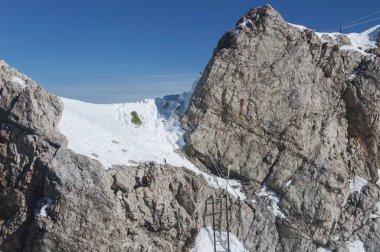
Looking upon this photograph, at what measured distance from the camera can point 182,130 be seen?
32.6 metres

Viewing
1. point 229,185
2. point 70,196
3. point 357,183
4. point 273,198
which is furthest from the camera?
point 357,183

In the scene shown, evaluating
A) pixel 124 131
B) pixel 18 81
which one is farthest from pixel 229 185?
pixel 18 81

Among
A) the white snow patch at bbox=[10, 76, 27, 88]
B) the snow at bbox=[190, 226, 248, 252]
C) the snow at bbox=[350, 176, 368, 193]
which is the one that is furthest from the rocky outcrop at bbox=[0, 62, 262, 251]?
the snow at bbox=[350, 176, 368, 193]

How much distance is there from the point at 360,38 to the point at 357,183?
1273 centimetres

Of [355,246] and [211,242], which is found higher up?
[211,242]

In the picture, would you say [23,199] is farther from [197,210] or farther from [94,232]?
[197,210]

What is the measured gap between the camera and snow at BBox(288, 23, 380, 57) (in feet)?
119

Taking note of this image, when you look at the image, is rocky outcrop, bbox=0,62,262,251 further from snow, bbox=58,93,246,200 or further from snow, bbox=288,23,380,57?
snow, bbox=288,23,380,57

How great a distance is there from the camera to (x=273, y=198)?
30.5 metres

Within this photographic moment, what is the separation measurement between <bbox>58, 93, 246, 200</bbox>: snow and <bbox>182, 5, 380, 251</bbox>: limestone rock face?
56.6 inches

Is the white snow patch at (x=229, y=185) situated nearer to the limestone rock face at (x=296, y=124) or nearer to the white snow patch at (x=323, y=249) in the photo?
the limestone rock face at (x=296, y=124)

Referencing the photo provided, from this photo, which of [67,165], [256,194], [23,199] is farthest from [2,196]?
[256,194]

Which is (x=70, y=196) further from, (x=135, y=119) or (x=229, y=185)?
(x=229, y=185)

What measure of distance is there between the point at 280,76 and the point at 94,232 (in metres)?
17.3
